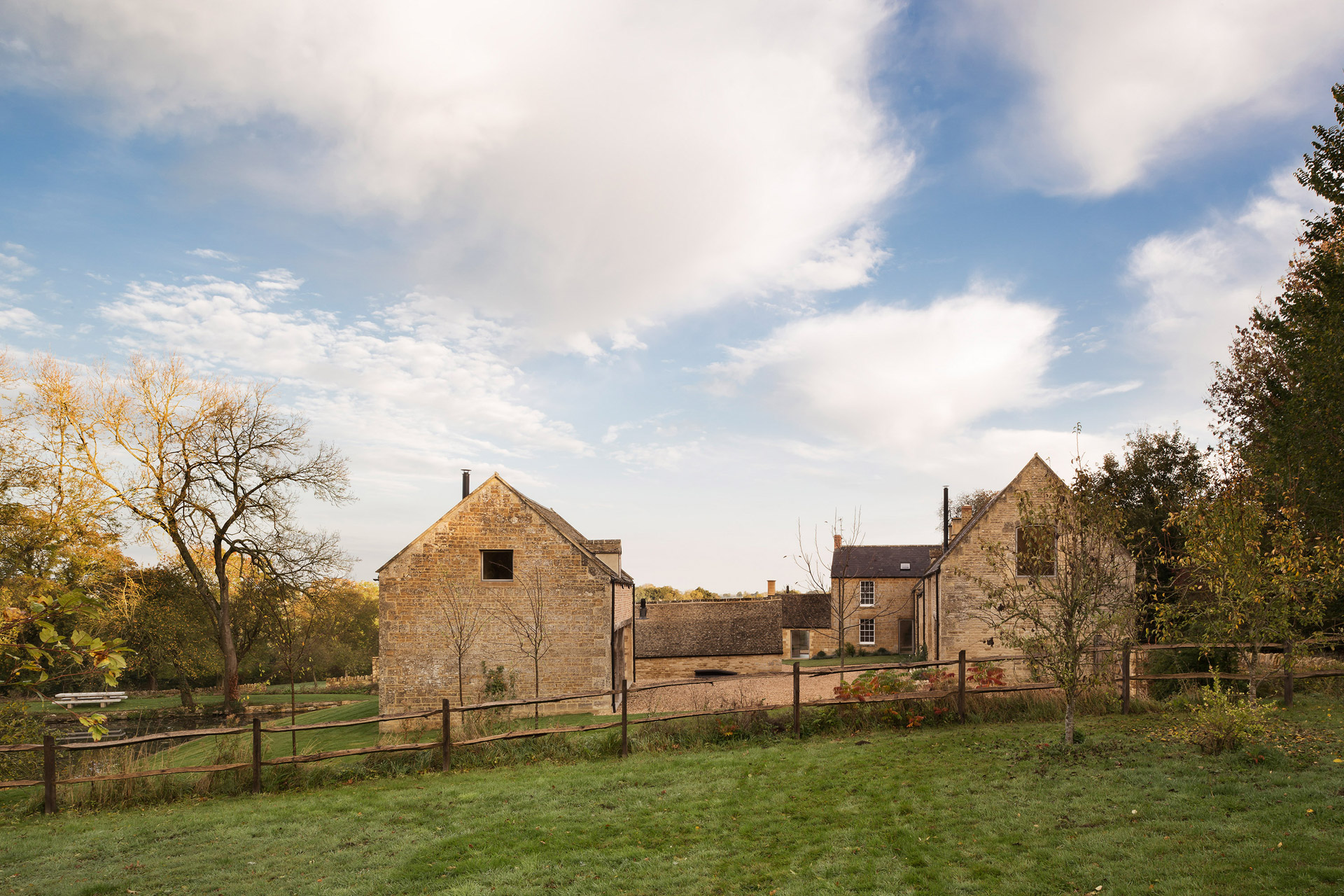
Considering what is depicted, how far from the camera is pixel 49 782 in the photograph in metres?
11.7

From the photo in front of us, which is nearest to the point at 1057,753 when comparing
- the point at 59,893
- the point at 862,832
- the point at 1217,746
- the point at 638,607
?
the point at 1217,746

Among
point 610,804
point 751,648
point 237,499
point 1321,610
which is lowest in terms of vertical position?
point 751,648

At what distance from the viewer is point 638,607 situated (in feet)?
119

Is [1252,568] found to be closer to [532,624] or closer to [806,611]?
[532,624]

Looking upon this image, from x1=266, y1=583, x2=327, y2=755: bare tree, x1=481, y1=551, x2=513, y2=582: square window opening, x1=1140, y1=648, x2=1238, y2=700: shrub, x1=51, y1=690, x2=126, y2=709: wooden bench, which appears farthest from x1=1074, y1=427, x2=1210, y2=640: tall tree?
x1=51, y1=690, x2=126, y2=709: wooden bench

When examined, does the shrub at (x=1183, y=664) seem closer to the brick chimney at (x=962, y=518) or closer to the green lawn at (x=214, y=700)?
the brick chimney at (x=962, y=518)

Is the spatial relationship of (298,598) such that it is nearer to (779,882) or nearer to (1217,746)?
(779,882)

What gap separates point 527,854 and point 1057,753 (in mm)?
7946

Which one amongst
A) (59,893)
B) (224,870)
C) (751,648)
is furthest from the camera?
(751,648)

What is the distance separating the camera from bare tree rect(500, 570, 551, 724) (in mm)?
21453

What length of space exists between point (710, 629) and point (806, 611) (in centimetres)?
1055

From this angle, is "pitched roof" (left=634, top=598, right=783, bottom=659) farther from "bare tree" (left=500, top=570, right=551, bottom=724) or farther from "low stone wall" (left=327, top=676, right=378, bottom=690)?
"low stone wall" (left=327, top=676, right=378, bottom=690)

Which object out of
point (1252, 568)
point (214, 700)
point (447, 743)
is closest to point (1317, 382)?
point (1252, 568)

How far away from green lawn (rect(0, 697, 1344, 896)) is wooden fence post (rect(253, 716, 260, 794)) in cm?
39
